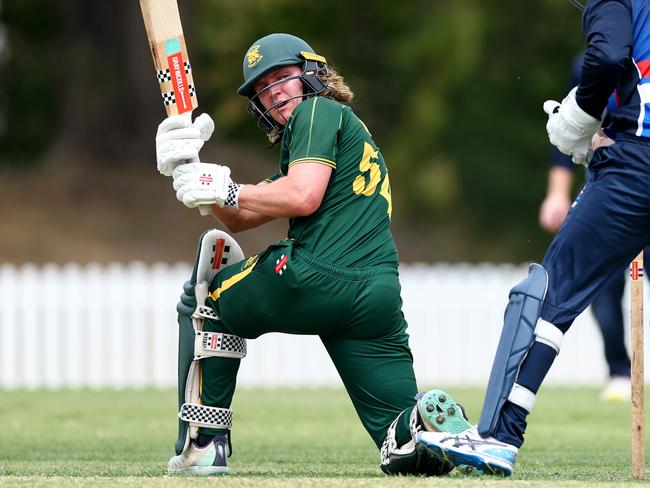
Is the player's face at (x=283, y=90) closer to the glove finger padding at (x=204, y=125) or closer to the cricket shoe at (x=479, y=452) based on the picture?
the glove finger padding at (x=204, y=125)

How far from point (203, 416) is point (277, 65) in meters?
1.53

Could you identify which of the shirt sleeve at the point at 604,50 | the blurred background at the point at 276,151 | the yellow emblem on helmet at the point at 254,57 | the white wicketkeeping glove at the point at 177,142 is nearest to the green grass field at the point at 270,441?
the white wicketkeeping glove at the point at 177,142

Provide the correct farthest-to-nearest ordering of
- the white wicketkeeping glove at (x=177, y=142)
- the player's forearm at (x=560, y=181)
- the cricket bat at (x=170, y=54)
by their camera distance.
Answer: the player's forearm at (x=560, y=181), the cricket bat at (x=170, y=54), the white wicketkeeping glove at (x=177, y=142)

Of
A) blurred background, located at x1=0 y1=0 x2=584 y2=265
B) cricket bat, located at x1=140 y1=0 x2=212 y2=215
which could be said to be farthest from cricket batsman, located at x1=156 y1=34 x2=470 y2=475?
blurred background, located at x1=0 y1=0 x2=584 y2=265

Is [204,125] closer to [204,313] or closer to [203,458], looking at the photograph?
[204,313]

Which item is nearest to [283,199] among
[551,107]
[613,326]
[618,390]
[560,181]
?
[551,107]

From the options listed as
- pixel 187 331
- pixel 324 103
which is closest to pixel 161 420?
pixel 187 331

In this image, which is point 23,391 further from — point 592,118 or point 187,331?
point 592,118

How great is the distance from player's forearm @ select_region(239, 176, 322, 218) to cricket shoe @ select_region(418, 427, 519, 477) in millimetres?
1083

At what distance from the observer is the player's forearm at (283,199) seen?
5.30 meters

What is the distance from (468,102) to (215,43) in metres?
4.98

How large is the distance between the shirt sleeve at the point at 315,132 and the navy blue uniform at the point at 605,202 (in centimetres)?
101

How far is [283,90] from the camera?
573 cm

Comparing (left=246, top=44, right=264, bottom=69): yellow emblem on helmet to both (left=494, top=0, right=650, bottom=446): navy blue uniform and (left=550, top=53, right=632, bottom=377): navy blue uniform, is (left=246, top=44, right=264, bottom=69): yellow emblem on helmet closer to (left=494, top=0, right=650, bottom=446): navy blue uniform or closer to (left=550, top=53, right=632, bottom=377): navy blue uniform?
(left=494, top=0, right=650, bottom=446): navy blue uniform
